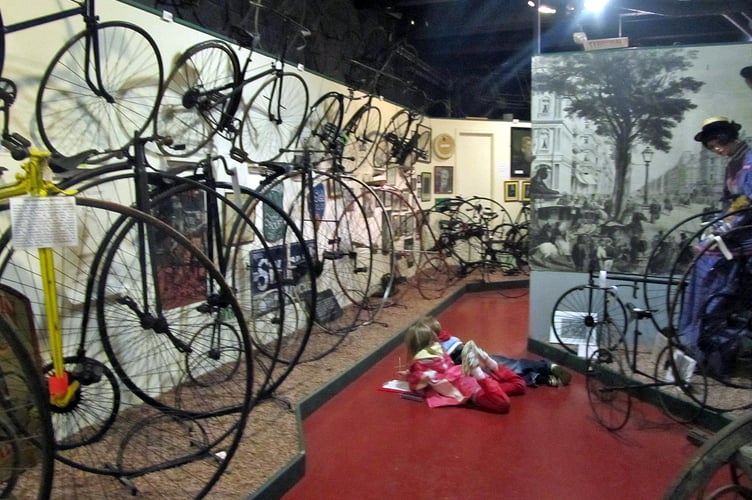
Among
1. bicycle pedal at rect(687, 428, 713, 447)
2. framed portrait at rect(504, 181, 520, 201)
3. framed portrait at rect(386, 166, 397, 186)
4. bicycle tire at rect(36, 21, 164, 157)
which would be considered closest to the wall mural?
bicycle pedal at rect(687, 428, 713, 447)

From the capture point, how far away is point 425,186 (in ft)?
23.1

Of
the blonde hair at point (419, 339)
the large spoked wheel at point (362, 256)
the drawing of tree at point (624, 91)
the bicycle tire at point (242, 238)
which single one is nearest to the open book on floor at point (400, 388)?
the blonde hair at point (419, 339)

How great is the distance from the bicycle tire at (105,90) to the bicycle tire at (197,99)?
0.37 ft

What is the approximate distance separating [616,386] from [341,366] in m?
1.74

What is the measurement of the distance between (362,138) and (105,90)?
3.04 meters

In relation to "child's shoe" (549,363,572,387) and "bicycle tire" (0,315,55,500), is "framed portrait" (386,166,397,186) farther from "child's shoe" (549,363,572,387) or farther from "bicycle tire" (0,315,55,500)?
"bicycle tire" (0,315,55,500)

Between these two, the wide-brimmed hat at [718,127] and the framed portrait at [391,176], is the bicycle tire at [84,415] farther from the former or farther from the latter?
the framed portrait at [391,176]

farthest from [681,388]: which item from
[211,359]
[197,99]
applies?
[197,99]

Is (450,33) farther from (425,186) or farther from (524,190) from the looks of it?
(524,190)

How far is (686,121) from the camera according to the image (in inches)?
150

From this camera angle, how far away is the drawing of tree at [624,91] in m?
3.80

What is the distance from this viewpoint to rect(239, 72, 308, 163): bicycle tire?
358cm

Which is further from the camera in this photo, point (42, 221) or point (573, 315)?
point (573, 315)

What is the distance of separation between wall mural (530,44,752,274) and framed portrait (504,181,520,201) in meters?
3.63
